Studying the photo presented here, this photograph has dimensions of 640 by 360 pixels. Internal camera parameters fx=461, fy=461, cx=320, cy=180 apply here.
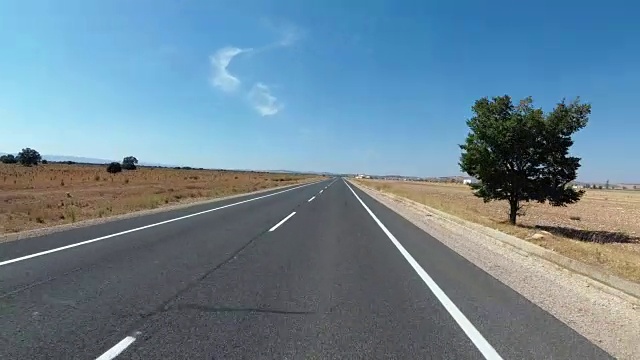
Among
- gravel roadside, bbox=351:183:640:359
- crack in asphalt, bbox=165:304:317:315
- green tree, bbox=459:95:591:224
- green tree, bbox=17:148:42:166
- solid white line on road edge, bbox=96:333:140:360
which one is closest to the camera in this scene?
solid white line on road edge, bbox=96:333:140:360

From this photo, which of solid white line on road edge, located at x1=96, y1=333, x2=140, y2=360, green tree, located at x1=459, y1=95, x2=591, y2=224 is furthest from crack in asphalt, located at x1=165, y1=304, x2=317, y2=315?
green tree, located at x1=459, y1=95, x2=591, y2=224

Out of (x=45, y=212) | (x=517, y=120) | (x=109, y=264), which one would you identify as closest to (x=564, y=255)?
(x=109, y=264)

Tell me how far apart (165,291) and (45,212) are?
15884mm

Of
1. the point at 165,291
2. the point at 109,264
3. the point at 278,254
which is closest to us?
the point at 165,291

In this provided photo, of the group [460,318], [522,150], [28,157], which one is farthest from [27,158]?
[460,318]

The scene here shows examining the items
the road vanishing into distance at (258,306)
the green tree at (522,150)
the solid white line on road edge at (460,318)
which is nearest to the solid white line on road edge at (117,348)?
the road vanishing into distance at (258,306)

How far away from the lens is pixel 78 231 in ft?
42.3

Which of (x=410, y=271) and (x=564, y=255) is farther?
(x=564, y=255)

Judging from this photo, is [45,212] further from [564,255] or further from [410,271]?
[564,255]

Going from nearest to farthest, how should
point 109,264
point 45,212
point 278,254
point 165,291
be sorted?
Answer: point 165,291 → point 109,264 → point 278,254 → point 45,212

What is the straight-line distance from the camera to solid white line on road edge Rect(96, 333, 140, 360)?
400cm

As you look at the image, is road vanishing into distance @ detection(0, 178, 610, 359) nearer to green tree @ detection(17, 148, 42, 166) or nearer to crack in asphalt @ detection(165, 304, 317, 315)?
crack in asphalt @ detection(165, 304, 317, 315)

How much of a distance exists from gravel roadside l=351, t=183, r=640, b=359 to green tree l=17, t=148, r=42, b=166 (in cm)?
12103

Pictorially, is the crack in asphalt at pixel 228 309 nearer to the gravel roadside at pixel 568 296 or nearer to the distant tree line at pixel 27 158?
the gravel roadside at pixel 568 296
